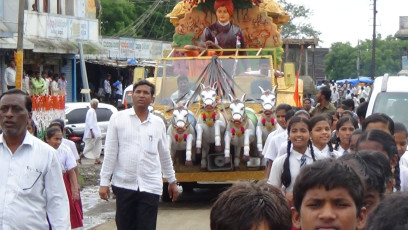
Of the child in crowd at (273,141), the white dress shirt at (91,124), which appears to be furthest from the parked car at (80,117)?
the child in crowd at (273,141)

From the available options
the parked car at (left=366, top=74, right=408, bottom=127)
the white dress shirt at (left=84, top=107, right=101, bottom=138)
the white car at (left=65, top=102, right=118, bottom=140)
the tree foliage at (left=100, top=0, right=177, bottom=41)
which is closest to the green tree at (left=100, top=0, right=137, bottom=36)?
the tree foliage at (left=100, top=0, right=177, bottom=41)

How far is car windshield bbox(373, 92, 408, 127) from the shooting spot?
1120 cm

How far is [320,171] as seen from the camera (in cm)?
400

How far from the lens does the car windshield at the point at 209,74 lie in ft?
49.3

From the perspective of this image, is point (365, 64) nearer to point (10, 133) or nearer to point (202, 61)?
point (202, 61)

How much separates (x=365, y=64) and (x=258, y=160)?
75.2 m

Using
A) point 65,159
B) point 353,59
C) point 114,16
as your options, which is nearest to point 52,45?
point 65,159

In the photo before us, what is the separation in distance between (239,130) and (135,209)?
14.9ft

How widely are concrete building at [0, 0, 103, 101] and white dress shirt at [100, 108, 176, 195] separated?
68.6ft

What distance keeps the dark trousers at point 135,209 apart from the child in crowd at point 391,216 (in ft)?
20.3

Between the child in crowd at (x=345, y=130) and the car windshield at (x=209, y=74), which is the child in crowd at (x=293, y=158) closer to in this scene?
the child in crowd at (x=345, y=130)

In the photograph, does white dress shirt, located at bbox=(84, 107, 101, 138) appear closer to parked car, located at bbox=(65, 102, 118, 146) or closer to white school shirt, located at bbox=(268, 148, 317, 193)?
parked car, located at bbox=(65, 102, 118, 146)

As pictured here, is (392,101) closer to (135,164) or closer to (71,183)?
(135,164)

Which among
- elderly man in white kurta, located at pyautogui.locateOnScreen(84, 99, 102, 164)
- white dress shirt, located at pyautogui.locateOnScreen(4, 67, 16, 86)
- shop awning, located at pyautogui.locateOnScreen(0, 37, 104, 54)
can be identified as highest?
shop awning, located at pyautogui.locateOnScreen(0, 37, 104, 54)
